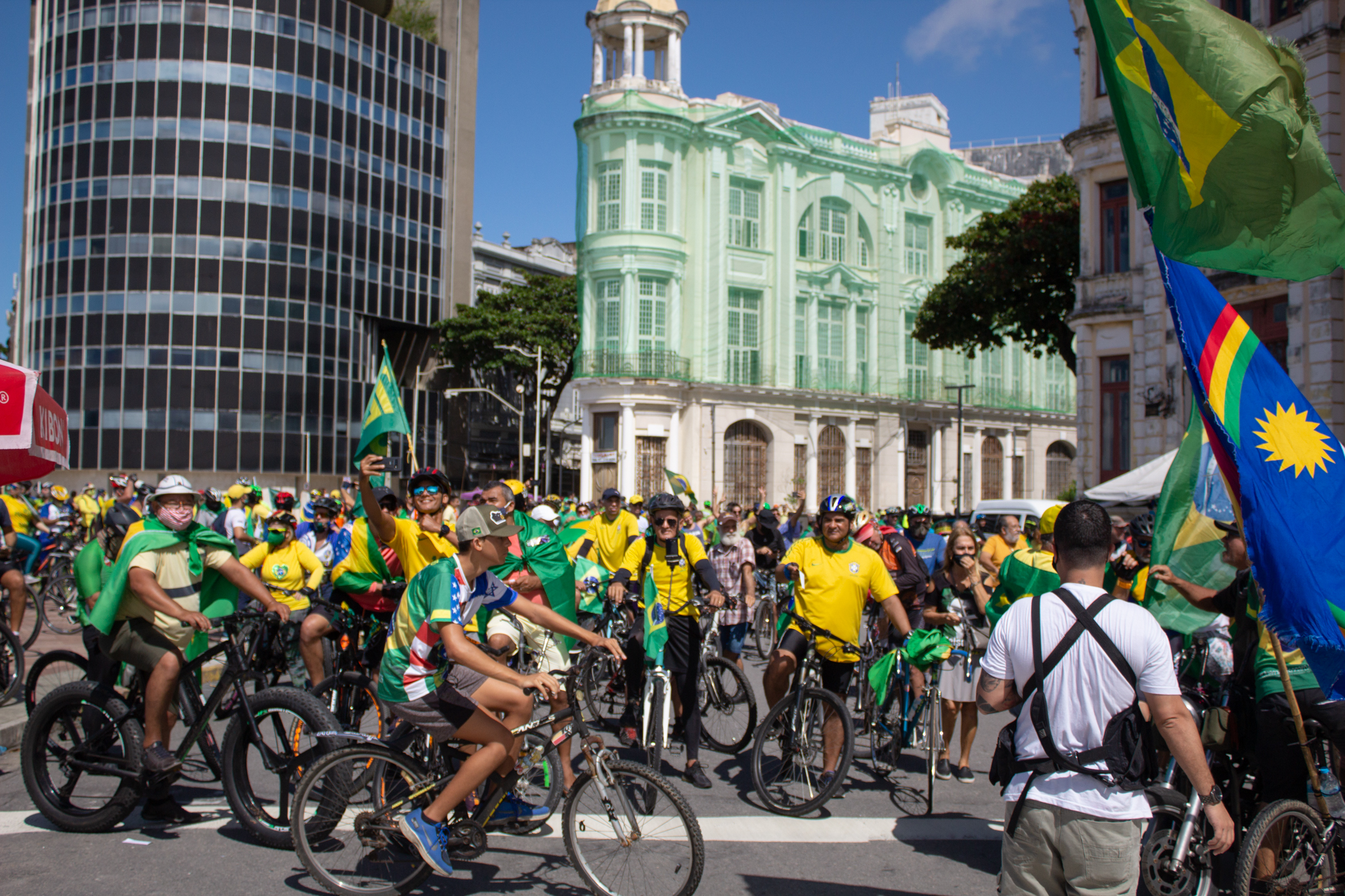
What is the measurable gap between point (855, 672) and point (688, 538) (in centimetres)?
179

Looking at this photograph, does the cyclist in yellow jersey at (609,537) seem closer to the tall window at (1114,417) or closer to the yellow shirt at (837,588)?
the yellow shirt at (837,588)

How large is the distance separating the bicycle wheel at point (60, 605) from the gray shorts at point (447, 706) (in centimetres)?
1095

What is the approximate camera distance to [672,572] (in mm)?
7250

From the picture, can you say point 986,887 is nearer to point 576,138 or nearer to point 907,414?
point 576,138

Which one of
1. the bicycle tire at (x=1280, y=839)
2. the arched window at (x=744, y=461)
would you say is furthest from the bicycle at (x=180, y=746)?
the arched window at (x=744, y=461)

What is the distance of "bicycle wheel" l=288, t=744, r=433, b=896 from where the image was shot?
15.5 feet

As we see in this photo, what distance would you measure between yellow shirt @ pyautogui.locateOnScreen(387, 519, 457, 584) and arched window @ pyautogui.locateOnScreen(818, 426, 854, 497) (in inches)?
1462

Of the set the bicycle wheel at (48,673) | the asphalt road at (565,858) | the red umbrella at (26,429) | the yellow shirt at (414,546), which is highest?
the red umbrella at (26,429)

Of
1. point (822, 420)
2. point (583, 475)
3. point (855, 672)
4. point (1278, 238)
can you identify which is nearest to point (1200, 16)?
point (1278, 238)

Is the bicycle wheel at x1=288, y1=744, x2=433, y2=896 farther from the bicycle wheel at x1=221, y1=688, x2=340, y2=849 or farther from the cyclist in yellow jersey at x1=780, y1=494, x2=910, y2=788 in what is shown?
the cyclist in yellow jersey at x1=780, y1=494, x2=910, y2=788

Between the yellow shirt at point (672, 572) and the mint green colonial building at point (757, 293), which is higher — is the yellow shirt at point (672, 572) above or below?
below

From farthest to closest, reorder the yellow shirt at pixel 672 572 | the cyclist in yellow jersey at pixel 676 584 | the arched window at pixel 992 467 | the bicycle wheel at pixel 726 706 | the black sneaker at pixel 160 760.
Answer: the arched window at pixel 992 467
the bicycle wheel at pixel 726 706
the yellow shirt at pixel 672 572
the cyclist in yellow jersey at pixel 676 584
the black sneaker at pixel 160 760

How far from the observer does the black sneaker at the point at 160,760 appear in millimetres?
5488

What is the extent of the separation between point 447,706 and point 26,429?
8.30 feet
